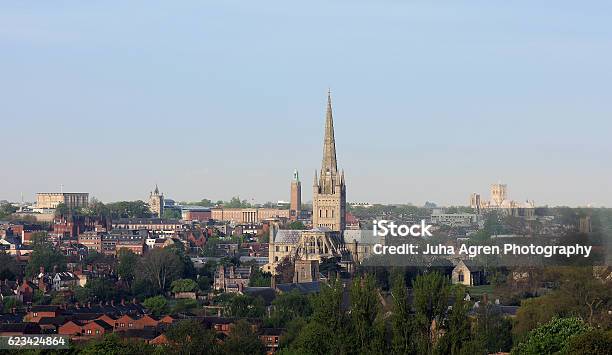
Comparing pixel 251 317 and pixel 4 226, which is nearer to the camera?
pixel 251 317

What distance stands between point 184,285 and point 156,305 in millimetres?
16565

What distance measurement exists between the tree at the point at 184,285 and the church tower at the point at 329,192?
3618 cm

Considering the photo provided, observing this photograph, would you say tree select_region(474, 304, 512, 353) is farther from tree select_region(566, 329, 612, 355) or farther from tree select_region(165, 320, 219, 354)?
tree select_region(566, 329, 612, 355)

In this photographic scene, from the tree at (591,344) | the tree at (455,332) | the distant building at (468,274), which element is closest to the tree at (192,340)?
the tree at (455,332)

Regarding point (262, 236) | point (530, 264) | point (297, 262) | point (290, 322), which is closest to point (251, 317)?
point (290, 322)

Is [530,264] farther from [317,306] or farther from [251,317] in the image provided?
[317,306]

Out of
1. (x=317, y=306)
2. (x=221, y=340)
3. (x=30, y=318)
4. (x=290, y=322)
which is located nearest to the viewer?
(x=317, y=306)

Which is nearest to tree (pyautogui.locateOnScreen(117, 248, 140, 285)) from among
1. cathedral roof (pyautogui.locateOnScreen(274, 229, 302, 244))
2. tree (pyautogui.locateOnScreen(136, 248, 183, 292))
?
tree (pyautogui.locateOnScreen(136, 248, 183, 292))

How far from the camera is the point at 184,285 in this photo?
107m

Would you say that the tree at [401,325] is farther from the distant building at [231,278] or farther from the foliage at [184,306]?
the distant building at [231,278]

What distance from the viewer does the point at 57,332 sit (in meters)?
71.6

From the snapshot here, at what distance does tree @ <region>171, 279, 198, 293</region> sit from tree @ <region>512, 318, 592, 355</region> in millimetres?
50593

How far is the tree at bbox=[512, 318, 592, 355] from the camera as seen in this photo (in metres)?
53.4

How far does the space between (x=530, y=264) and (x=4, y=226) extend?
338 ft
